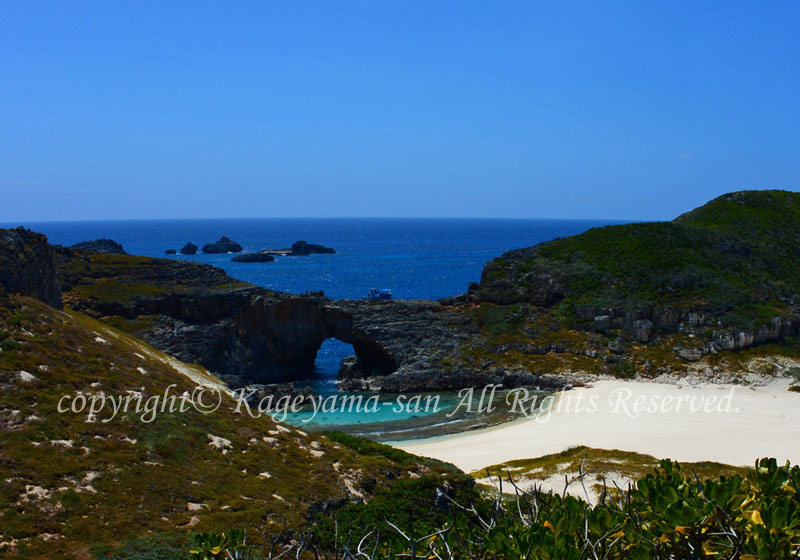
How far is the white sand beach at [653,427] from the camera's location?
4144 centimetres

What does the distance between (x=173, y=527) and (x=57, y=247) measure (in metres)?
65.2

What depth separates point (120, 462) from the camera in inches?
894

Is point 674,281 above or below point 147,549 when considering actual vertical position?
above

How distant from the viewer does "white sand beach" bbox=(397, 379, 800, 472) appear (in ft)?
136

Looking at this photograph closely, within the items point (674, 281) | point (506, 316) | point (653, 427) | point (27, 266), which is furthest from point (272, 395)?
point (674, 281)

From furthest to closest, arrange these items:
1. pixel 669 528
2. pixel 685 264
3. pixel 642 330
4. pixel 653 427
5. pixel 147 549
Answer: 1. pixel 685 264
2. pixel 642 330
3. pixel 653 427
4. pixel 147 549
5. pixel 669 528

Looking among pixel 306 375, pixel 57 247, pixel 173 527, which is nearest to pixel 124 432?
pixel 173 527

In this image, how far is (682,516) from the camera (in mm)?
8797

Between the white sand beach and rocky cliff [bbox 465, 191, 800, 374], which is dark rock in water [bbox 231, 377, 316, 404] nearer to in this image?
the white sand beach

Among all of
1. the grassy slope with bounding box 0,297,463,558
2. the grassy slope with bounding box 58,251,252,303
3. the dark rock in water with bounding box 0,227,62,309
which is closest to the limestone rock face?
the grassy slope with bounding box 58,251,252,303

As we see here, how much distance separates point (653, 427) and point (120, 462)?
38133 mm

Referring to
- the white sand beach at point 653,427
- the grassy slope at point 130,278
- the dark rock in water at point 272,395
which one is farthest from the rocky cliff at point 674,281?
the grassy slope at point 130,278

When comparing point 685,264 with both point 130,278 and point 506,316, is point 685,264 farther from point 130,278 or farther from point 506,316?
point 130,278

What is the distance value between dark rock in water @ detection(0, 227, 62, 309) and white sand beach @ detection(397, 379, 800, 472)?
86.5ft
